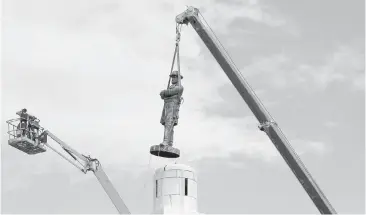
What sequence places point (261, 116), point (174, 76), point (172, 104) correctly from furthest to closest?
1. point (261, 116)
2. point (174, 76)
3. point (172, 104)

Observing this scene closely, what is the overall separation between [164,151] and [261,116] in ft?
46.0

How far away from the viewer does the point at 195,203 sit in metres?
35.4

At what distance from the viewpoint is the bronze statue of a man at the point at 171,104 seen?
130 ft

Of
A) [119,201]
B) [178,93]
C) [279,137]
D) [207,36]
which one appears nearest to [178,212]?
[178,93]

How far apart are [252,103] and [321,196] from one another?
8.70m

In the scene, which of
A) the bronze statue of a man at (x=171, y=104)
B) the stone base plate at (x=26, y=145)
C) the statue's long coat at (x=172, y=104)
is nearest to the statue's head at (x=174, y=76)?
the bronze statue of a man at (x=171, y=104)

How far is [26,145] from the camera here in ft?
171

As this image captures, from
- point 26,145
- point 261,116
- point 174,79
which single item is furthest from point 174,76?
point 26,145

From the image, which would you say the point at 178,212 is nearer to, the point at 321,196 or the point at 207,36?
the point at 321,196

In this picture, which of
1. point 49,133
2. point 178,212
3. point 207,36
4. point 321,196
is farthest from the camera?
point 49,133

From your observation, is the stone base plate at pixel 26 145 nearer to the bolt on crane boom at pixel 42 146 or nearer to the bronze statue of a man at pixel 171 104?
the bolt on crane boom at pixel 42 146

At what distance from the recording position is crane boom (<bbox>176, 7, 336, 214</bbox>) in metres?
48.1

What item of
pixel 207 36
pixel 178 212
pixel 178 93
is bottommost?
pixel 178 212

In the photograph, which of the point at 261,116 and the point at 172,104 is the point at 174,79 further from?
the point at 261,116
